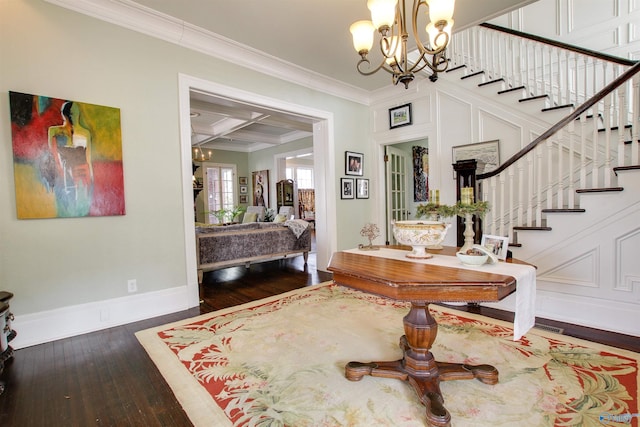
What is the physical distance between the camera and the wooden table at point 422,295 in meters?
1.28

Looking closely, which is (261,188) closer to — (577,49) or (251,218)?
(251,218)

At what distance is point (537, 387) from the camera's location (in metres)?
1.59

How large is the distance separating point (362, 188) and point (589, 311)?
3.12 m

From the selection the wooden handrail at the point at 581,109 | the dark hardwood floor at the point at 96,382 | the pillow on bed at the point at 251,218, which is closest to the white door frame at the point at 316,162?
the dark hardwood floor at the point at 96,382

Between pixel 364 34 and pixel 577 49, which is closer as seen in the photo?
pixel 364 34

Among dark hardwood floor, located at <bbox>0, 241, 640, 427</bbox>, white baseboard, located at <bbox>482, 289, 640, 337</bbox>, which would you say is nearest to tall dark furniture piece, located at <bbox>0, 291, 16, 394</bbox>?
dark hardwood floor, located at <bbox>0, 241, 640, 427</bbox>

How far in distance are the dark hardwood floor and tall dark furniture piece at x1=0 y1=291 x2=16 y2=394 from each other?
0.10 meters

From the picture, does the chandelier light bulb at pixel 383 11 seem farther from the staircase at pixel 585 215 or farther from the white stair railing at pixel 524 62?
the white stair railing at pixel 524 62

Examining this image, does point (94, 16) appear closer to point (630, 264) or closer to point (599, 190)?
point (599, 190)

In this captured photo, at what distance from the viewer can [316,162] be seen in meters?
4.49

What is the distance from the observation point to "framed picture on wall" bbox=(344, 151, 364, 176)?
4570 mm

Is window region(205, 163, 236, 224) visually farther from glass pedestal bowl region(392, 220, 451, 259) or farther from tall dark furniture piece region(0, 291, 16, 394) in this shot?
glass pedestal bowl region(392, 220, 451, 259)

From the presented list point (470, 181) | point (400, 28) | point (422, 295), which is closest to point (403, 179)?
point (470, 181)

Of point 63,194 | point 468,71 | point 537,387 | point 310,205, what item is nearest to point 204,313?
point 63,194
